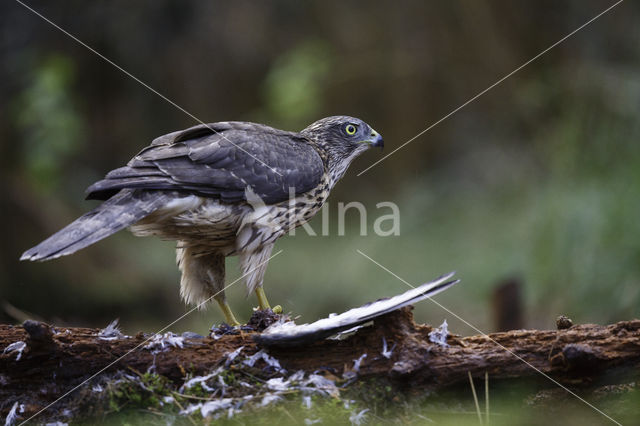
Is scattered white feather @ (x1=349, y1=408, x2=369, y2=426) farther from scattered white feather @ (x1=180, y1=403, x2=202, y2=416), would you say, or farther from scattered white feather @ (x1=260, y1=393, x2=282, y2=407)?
scattered white feather @ (x1=180, y1=403, x2=202, y2=416)

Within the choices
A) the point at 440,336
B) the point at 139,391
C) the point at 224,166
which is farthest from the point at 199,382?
the point at 224,166

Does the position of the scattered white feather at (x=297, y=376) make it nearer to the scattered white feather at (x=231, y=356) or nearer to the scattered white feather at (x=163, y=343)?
the scattered white feather at (x=231, y=356)

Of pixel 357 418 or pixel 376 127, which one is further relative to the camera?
pixel 376 127

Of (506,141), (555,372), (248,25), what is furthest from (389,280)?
(248,25)

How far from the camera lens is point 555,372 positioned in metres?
2.59

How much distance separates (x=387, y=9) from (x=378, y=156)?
2.23m

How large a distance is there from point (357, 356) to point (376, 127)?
686cm

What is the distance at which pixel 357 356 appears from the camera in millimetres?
2711

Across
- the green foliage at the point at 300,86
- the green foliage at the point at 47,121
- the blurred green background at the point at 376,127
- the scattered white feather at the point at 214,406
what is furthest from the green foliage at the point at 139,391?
the green foliage at the point at 300,86

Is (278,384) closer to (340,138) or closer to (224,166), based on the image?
(224,166)

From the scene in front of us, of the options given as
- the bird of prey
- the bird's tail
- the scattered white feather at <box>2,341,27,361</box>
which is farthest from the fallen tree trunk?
the bird of prey

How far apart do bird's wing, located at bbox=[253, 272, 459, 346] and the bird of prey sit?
110 cm

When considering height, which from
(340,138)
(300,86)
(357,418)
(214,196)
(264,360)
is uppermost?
(300,86)

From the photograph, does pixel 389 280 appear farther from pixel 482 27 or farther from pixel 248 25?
pixel 248 25
